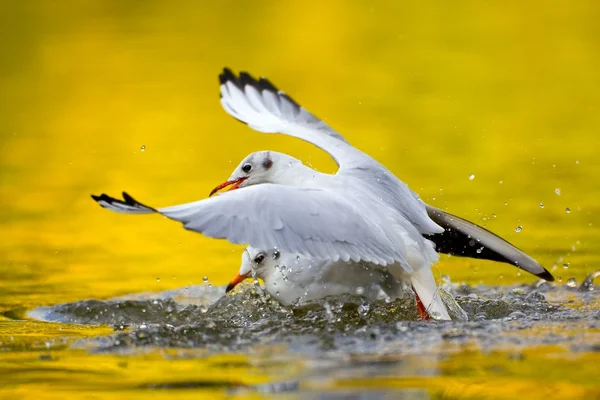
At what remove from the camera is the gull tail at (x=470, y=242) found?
7312mm

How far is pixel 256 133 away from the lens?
13.0 meters

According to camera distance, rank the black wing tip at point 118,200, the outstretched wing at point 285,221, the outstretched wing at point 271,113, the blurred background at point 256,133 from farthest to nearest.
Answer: the blurred background at point 256,133 → the outstretched wing at point 271,113 → the outstretched wing at point 285,221 → the black wing tip at point 118,200

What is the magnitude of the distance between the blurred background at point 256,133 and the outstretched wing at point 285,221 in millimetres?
1926

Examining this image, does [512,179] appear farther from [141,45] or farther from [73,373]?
[141,45]

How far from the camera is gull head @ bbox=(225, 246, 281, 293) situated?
6914mm

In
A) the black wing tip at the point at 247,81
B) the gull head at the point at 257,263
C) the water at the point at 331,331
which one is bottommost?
the water at the point at 331,331

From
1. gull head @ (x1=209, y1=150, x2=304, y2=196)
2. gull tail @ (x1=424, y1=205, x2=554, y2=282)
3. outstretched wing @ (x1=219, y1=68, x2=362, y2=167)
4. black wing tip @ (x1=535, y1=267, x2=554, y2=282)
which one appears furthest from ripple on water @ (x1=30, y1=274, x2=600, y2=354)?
outstretched wing @ (x1=219, y1=68, x2=362, y2=167)

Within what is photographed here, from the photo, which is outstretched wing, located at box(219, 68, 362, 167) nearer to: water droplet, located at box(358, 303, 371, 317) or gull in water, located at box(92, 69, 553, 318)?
gull in water, located at box(92, 69, 553, 318)

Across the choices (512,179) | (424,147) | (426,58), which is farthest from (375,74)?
(512,179)

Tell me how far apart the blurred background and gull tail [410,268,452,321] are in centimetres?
144

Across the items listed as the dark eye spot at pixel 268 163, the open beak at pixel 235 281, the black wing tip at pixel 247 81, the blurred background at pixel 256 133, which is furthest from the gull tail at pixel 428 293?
the black wing tip at pixel 247 81

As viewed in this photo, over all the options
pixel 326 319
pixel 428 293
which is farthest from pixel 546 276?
pixel 326 319

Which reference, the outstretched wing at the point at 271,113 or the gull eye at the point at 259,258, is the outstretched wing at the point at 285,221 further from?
the outstretched wing at the point at 271,113

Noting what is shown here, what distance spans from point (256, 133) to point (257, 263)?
6.13 meters
